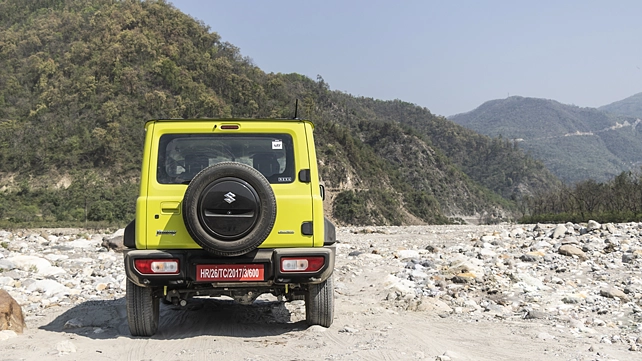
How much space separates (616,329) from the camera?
21.2ft

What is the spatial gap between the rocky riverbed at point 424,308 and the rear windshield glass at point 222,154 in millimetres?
1615

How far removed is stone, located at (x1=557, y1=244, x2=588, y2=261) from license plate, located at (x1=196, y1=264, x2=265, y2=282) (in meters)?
8.30

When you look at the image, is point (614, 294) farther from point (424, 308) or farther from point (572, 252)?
point (572, 252)

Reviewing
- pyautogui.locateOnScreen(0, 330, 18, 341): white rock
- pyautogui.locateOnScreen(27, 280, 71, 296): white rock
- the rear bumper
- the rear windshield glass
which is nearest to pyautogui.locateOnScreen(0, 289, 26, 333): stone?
pyautogui.locateOnScreen(0, 330, 18, 341): white rock

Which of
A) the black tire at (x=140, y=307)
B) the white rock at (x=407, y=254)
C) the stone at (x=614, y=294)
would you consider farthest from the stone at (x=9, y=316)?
the white rock at (x=407, y=254)

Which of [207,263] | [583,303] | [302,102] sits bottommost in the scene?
[583,303]

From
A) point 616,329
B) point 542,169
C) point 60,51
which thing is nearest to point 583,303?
point 616,329

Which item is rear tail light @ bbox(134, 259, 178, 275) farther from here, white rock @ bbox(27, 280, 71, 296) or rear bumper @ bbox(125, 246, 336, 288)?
white rock @ bbox(27, 280, 71, 296)

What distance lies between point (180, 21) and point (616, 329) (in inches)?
2792

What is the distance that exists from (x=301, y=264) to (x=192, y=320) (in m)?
2.09

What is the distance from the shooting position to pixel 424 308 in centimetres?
756

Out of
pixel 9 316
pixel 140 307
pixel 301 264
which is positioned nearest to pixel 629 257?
pixel 301 264

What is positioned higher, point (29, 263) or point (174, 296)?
point (174, 296)

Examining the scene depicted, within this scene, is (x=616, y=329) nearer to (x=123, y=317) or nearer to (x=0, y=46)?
(x=123, y=317)
